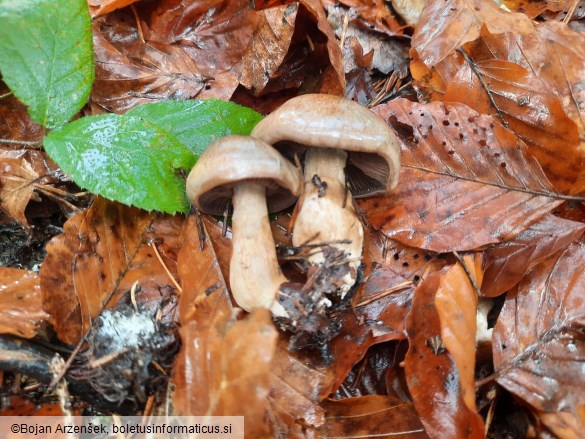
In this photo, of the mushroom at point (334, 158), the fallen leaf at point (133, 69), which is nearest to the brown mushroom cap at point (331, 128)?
the mushroom at point (334, 158)

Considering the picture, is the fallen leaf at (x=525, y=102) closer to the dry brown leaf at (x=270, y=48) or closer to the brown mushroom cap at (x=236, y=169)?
the dry brown leaf at (x=270, y=48)

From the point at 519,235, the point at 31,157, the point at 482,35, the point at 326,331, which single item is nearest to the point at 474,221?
the point at 519,235

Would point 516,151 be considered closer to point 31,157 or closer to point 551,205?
point 551,205

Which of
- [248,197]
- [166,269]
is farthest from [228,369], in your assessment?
[248,197]

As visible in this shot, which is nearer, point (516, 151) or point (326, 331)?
point (326, 331)

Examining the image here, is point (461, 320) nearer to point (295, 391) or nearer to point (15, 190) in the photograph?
point (295, 391)

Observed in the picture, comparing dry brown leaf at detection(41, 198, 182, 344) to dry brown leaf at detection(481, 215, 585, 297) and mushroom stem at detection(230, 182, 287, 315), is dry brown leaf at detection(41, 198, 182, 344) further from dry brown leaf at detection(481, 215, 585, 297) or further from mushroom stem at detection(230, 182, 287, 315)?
dry brown leaf at detection(481, 215, 585, 297)
